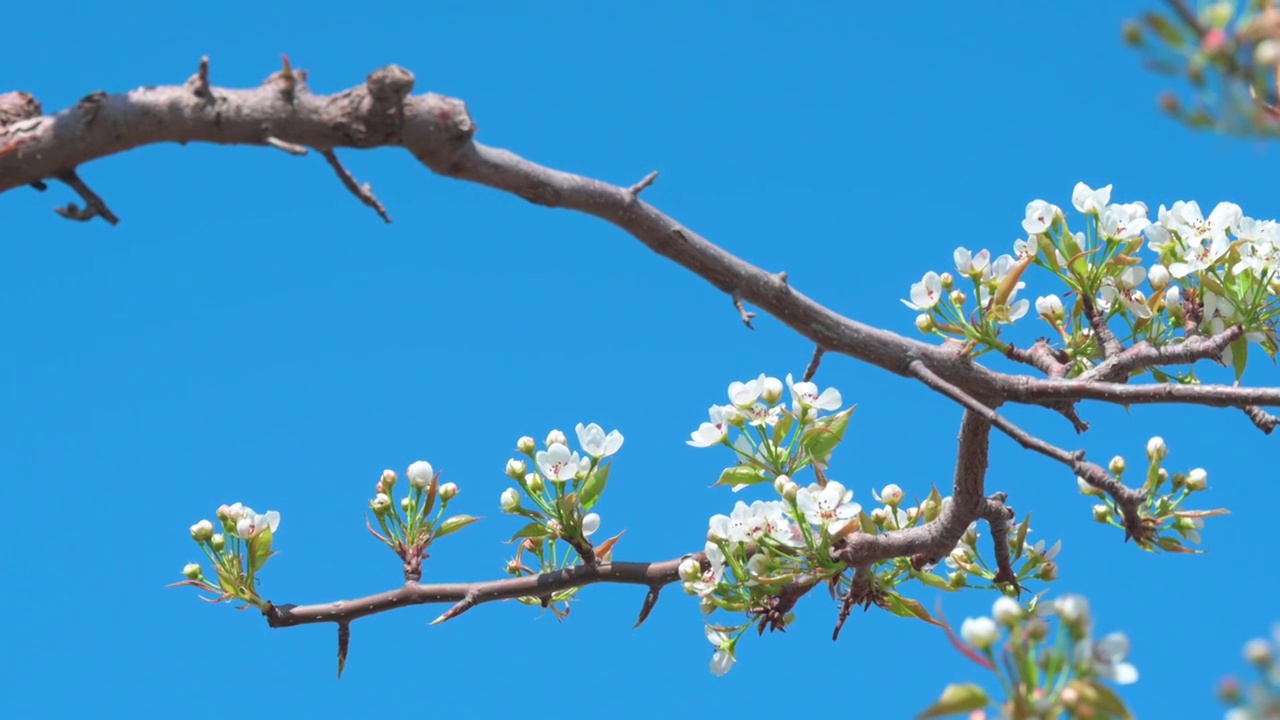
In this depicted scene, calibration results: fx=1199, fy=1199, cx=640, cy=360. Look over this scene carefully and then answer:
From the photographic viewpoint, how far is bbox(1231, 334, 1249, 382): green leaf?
111 inches

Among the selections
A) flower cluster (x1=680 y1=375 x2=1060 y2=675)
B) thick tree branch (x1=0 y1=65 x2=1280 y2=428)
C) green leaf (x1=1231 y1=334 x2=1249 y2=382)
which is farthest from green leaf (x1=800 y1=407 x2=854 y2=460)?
green leaf (x1=1231 y1=334 x2=1249 y2=382)

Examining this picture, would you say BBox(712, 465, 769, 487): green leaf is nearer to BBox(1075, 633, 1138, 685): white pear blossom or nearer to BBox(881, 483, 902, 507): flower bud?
BBox(881, 483, 902, 507): flower bud

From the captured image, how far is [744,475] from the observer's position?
9.12ft

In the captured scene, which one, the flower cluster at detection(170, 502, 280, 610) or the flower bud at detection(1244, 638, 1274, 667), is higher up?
the flower cluster at detection(170, 502, 280, 610)

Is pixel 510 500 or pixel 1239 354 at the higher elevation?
pixel 1239 354

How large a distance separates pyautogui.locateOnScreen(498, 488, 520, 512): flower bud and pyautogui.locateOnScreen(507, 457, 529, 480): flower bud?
0.12 feet

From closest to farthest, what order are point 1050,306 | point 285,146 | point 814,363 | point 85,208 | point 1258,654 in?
point 1258,654
point 285,146
point 85,208
point 814,363
point 1050,306

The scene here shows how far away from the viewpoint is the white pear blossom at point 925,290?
2.85 metres

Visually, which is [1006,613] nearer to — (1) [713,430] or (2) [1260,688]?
(2) [1260,688]

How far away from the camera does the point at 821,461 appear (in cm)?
275

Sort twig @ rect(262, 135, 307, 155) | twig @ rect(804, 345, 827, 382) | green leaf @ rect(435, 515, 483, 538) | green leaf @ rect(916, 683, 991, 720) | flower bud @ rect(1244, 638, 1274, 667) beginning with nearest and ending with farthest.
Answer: flower bud @ rect(1244, 638, 1274, 667) → green leaf @ rect(916, 683, 991, 720) → twig @ rect(262, 135, 307, 155) → twig @ rect(804, 345, 827, 382) → green leaf @ rect(435, 515, 483, 538)

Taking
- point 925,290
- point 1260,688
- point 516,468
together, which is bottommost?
point 1260,688

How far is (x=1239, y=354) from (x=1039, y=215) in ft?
1.92

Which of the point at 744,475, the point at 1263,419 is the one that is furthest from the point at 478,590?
the point at 1263,419
